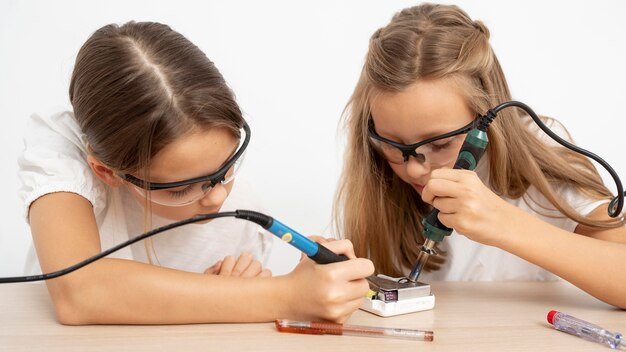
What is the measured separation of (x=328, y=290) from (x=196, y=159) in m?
0.39

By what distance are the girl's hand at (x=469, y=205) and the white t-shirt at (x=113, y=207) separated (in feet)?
2.29

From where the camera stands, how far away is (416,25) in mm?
1532

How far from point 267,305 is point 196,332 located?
0.41 feet

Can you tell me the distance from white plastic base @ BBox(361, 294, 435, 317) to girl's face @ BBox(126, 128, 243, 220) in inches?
14.3

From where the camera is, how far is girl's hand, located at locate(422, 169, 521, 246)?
1228mm

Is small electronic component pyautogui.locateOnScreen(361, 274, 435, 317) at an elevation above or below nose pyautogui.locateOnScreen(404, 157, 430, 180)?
below

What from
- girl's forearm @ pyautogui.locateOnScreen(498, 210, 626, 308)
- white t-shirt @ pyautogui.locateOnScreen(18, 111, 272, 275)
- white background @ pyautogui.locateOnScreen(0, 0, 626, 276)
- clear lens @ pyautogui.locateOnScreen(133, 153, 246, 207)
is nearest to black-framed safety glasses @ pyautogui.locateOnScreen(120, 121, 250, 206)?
clear lens @ pyautogui.locateOnScreen(133, 153, 246, 207)

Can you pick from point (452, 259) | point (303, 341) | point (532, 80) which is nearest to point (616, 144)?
point (532, 80)

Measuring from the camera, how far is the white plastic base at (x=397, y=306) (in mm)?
1184

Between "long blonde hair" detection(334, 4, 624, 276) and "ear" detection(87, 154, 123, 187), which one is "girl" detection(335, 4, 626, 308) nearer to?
"long blonde hair" detection(334, 4, 624, 276)

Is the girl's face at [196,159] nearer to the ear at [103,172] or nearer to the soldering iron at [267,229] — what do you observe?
the ear at [103,172]

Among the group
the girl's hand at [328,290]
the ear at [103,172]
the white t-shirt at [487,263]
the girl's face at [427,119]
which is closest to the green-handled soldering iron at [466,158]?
the girl's face at [427,119]

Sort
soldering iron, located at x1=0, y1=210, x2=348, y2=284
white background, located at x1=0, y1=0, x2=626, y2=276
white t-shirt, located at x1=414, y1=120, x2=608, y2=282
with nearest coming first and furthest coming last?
1. soldering iron, located at x1=0, y1=210, x2=348, y2=284
2. white t-shirt, located at x1=414, y1=120, x2=608, y2=282
3. white background, located at x1=0, y1=0, x2=626, y2=276

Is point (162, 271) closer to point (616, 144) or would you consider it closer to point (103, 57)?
point (103, 57)
